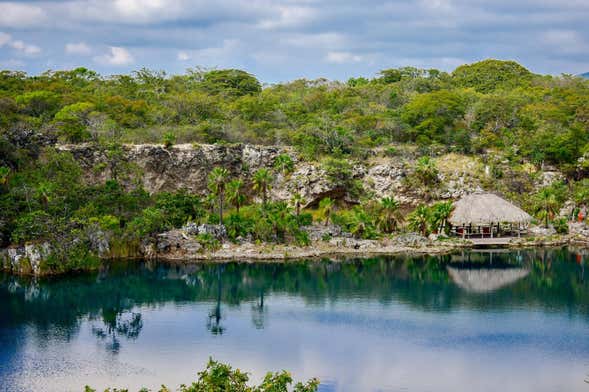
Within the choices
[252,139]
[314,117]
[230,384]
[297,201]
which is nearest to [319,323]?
[230,384]

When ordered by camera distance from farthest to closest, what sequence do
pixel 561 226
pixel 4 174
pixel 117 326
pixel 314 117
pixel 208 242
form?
1. pixel 314 117
2. pixel 561 226
3. pixel 208 242
4. pixel 4 174
5. pixel 117 326

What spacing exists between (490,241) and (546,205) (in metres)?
5.74

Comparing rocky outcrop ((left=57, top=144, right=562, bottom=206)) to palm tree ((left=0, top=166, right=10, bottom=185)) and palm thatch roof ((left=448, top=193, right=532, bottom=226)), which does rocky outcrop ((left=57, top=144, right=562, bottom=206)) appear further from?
palm tree ((left=0, top=166, right=10, bottom=185))

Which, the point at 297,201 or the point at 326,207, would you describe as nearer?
the point at 297,201

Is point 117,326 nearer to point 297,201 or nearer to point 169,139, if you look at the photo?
point 297,201

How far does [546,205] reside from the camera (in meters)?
60.5

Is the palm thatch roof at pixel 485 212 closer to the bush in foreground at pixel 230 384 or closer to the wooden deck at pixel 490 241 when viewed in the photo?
the wooden deck at pixel 490 241

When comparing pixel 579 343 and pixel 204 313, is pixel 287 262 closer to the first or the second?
pixel 204 313

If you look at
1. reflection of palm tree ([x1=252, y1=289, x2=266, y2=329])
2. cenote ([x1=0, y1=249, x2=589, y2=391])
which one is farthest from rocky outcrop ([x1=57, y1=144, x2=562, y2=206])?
reflection of palm tree ([x1=252, y1=289, x2=266, y2=329])

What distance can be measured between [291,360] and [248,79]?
6465cm

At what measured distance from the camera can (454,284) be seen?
155 feet

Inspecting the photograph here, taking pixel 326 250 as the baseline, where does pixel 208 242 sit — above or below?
above

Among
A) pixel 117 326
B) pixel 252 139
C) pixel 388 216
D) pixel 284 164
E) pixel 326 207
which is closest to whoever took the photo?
pixel 117 326

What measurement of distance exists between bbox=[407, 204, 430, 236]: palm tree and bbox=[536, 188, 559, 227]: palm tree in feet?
31.1
